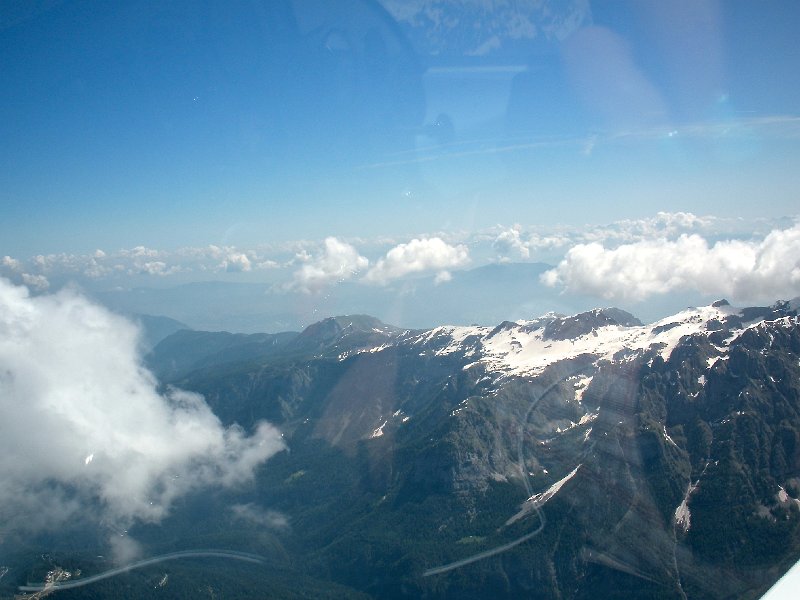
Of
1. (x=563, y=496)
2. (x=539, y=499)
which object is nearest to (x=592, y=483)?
(x=563, y=496)

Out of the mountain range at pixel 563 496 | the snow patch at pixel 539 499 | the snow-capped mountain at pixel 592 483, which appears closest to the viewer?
the snow-capped mountain at pixel 592 483

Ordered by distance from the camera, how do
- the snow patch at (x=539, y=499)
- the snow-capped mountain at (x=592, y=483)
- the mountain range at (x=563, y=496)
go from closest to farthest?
1. the snow-capped mountain at (x=592, y=483)
2. the mountain range at (x=563, y=496)
3. the snow patch at (x=539, y=499)

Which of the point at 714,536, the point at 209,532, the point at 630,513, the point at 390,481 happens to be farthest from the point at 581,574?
the point at 209,532

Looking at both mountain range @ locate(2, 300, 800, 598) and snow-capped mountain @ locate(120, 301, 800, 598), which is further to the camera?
mountain range @ locate(2, 300, 800, 598)

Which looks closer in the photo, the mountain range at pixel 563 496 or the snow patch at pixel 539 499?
the mountain range at pixel 563 496

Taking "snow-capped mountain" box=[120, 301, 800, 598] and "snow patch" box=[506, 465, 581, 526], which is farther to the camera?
"snow patch" box=[506, 465, 581, 526]

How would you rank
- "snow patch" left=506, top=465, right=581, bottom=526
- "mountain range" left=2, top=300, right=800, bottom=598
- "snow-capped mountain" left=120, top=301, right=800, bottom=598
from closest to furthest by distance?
"snow-capped mountain" left=120, top=301, right=800, bottom=598 → "mountain range" left=2, top=300, right=800, bottom=598 → "snow patch" left=506, top=465, right=581, bottom=526

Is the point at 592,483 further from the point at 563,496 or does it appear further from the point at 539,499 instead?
the point at 539,499

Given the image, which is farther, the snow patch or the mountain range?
the snow patch

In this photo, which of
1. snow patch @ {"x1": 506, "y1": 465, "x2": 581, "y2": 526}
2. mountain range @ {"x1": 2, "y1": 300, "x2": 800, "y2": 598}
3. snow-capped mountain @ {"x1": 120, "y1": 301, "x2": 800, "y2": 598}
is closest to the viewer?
snow-capped mountain @ {"x1": 120, "y1": 301, "x2": 800, "y2": 598}
